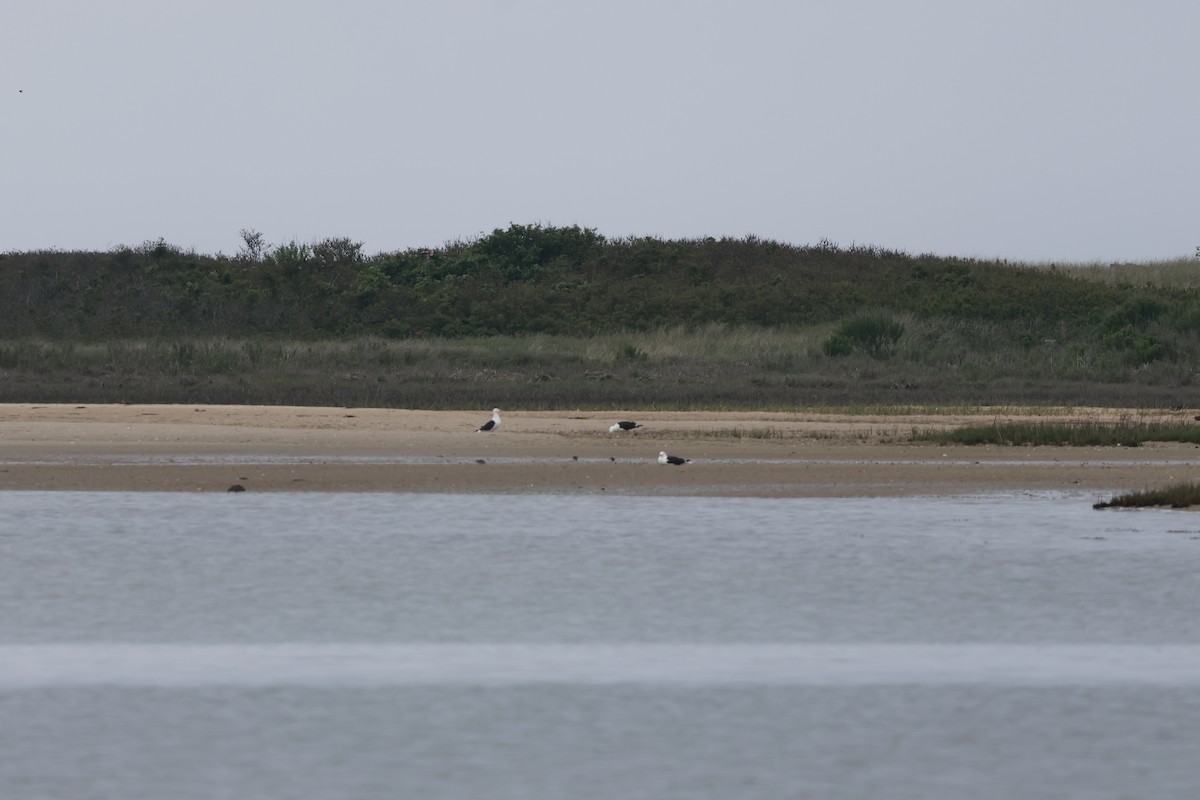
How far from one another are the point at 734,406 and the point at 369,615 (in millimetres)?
18262

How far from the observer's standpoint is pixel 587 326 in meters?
Answer: 45.2

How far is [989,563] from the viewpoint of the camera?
11836 mm

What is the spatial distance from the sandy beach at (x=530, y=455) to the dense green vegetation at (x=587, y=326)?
3749 mm

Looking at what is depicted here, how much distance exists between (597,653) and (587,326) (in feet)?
119

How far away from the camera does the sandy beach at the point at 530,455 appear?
16.9 metres

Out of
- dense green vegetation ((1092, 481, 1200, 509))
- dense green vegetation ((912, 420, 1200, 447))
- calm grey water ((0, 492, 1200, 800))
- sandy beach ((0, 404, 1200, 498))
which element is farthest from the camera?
dense green vegetation ((912, 420, 1200, 447))

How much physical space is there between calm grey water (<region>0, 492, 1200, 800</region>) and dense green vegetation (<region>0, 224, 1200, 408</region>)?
591 inches

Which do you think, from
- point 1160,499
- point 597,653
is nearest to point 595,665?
point 597,653

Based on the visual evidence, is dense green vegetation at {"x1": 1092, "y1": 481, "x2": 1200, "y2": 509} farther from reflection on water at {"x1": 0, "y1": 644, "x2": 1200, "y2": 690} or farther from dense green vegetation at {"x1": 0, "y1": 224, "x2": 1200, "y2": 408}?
dense green vegetation at {"x1": 0, "y1": 224, "x2": 1200, "y2": 408}

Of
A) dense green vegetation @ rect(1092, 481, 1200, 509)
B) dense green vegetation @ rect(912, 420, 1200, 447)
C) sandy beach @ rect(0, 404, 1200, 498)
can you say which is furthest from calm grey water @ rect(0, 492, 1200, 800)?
dense green vegetation @ rect(912, 420, 1200, 447)

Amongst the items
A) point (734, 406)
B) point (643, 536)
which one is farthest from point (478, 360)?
point (643, 536)

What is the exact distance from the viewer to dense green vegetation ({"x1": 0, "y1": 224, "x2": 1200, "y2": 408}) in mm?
31438

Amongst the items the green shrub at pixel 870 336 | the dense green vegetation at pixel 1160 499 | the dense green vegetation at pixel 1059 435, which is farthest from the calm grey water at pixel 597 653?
the green shrub at pixel 870 336

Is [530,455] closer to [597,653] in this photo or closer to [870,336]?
[597,653]
